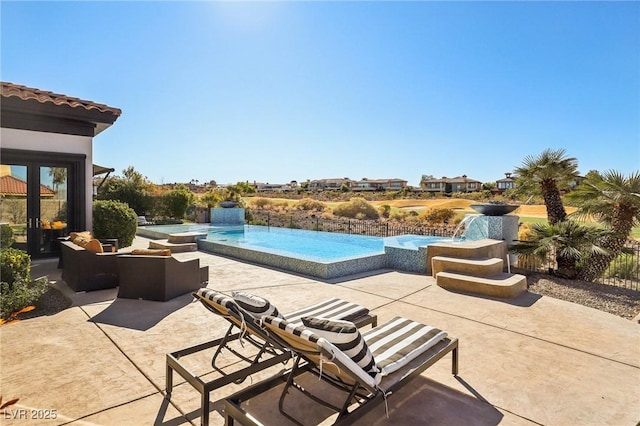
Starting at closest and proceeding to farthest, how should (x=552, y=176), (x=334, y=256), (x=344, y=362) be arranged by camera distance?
1. (x=344, y=362)
2. (x=552, y=176)
3. (x=334, y=256)

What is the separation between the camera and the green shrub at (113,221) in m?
10.3

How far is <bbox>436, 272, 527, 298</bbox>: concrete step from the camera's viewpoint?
6645mm

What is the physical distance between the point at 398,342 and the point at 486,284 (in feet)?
14.5

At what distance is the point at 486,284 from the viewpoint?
22.4ft

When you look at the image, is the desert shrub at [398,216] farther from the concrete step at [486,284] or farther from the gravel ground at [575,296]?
the concrete step at [486,284]

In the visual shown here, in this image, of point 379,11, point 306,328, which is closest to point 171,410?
point 306,328

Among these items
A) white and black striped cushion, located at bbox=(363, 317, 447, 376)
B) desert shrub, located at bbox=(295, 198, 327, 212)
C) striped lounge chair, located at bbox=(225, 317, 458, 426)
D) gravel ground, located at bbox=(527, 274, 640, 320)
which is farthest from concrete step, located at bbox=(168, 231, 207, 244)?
desert shrub, located at bbox=(295, 198, 327, 212)

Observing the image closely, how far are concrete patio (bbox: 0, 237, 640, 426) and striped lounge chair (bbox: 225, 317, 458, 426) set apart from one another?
0.41 meters

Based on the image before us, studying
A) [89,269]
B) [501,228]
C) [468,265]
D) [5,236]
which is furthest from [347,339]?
[501,228]

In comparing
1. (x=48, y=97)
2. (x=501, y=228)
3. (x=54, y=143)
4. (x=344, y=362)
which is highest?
(x=48, y=97)

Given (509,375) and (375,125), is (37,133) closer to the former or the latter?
(509,375)

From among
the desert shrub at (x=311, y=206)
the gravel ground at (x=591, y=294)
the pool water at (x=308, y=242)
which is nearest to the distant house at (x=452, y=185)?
the desert shrub at (x=311, y=206)

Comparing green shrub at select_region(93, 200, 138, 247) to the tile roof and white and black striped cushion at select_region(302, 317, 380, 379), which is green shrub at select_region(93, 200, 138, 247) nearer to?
the tile roof

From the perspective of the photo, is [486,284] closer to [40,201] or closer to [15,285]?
[15,285]
